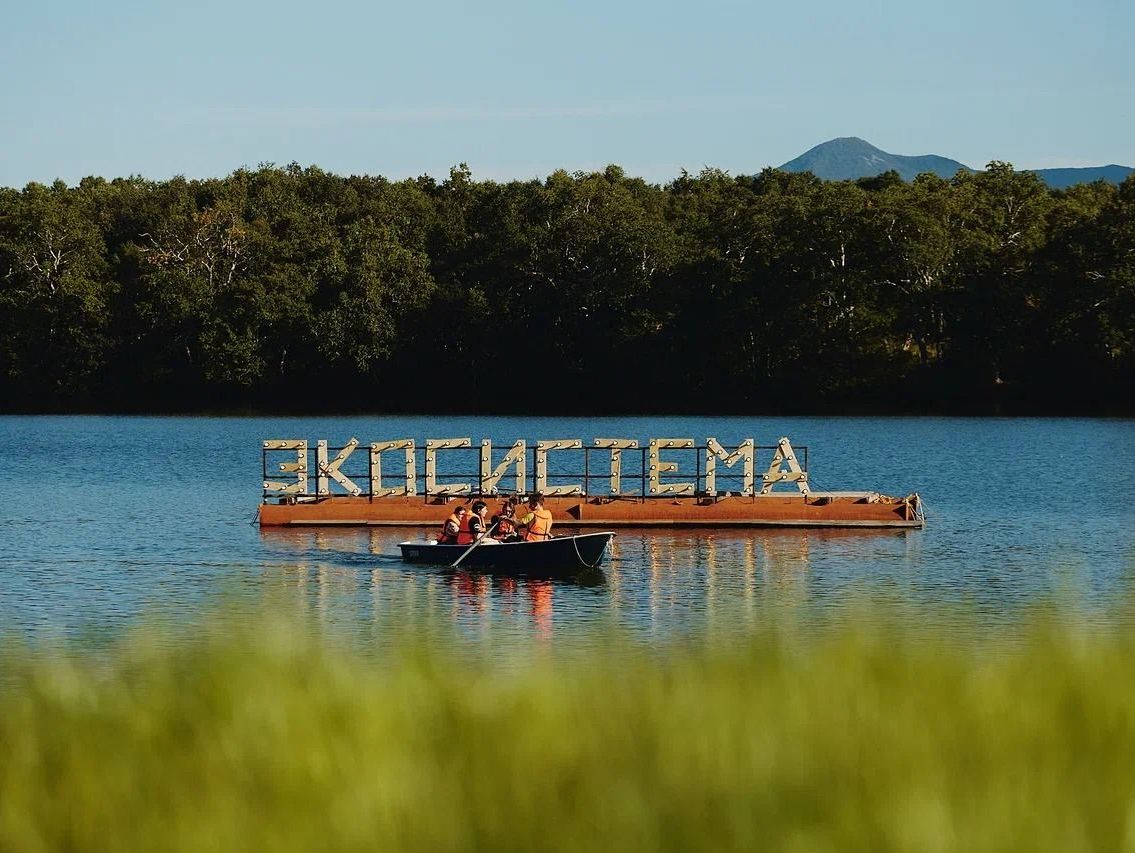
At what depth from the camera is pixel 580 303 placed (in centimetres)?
10875

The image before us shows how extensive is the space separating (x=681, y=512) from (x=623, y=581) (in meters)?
9.65

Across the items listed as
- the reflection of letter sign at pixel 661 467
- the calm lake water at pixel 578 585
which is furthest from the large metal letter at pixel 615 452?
the calm lake water at pixel 578 585

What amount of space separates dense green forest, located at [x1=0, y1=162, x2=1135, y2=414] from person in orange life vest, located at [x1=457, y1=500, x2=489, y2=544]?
225ft

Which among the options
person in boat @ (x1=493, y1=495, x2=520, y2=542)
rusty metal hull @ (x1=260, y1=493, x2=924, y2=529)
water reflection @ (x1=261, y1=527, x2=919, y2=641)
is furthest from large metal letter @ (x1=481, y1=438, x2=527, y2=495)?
person in boat @ (x1=493, y1=495, x2=520, y2=542)

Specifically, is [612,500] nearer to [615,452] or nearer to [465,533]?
[615,452]

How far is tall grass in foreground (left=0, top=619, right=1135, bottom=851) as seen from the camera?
739 centimetres

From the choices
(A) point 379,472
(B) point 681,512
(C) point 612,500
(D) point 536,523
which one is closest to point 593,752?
(D) point 536,523

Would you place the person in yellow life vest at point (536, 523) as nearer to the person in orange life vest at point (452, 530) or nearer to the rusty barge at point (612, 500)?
the person in orange life vest at point (452, 530)

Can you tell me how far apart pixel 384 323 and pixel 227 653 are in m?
99.7

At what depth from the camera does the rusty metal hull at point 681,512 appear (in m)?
42.7

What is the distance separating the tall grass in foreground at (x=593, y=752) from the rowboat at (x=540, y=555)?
23.1m

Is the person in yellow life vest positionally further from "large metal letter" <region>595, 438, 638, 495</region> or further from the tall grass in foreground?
the tall grass in foreground

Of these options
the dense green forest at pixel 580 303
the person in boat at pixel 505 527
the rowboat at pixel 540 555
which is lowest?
the rowboat at pixel 540 555

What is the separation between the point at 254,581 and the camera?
34.2 metres
